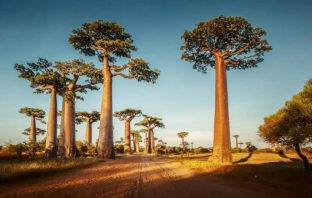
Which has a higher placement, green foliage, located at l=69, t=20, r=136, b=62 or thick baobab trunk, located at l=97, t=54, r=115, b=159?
green foliage, located at l=69, t=20, r=136, b=62

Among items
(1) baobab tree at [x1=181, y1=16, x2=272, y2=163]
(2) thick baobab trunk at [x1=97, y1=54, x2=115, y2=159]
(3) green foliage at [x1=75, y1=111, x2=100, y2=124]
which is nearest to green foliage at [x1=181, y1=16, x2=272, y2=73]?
(1) baobab tree at [x1=181, y1=16, x2=272, y2=163]

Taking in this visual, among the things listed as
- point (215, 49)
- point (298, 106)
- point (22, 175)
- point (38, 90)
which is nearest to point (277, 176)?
point (298, 106)

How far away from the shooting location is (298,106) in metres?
10.4

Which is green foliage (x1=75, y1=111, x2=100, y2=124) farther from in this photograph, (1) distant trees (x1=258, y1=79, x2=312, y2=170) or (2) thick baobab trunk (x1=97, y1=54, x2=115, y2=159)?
(1) distant trees (x1=258, y1=79, x2=312, y2=170)

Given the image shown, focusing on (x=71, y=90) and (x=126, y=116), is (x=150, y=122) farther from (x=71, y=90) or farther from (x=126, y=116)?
(x=71, y=90)

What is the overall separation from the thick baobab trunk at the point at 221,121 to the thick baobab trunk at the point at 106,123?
11141 millimetres

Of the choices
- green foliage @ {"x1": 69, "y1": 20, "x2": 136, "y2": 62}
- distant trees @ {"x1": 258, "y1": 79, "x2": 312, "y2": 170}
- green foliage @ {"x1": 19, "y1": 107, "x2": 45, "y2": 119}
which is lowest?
distant trees @ {"x1": 258, "y1": 79, "x2": 312, "y2": 170}

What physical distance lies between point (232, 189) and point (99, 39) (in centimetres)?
2239

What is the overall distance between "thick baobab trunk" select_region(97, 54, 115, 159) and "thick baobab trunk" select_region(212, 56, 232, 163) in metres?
11.1

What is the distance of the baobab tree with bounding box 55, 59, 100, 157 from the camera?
24.7 m

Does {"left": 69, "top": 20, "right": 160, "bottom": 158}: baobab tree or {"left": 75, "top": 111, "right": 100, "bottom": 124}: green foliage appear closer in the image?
{"left": 69, "top": 20, "right": 160, "bottom": 158}: baobab tree

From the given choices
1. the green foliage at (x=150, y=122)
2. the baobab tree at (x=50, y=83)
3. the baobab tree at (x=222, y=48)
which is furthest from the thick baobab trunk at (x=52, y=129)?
the green foliage at (x=150, y=122)

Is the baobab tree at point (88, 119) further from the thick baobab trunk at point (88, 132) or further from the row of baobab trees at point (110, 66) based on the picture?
the row of baobab trees at point (110, 66)

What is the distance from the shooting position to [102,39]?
2536 cm
